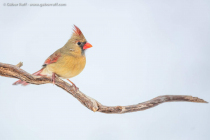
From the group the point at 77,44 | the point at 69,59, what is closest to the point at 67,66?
the point at 69,59

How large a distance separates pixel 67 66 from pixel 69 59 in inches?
2.7

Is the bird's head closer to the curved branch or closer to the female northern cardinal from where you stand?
the female northern cardinal

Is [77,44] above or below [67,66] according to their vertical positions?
above

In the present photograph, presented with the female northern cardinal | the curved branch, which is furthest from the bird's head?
the curved branch

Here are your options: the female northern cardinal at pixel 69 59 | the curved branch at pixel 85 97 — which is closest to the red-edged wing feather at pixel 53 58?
the female northern cardinal at pixel 69 59

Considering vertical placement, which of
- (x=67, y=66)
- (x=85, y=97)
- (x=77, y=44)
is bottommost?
(x=85, y=97)

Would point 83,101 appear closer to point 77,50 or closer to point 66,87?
point 66,87

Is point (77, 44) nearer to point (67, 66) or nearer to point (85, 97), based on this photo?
point (67, 66)

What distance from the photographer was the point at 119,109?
217 cm

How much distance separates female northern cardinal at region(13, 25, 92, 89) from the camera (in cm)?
215

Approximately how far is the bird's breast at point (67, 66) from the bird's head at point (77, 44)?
0.24 ft

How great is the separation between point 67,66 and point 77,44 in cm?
22

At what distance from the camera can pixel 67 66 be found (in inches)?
84.4

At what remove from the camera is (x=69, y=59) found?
2.17 meters
